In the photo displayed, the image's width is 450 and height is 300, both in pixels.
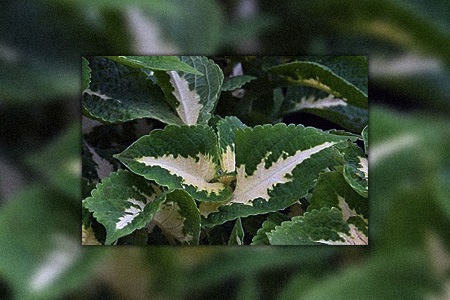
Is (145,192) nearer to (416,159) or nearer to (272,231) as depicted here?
(272,231)

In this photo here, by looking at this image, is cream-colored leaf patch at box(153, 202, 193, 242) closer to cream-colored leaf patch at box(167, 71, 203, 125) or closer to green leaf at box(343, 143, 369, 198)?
cream-colored leaf patch at box(167, 71, 203, 125)

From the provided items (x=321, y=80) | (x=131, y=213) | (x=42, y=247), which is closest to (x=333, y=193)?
(x=321, y=80)

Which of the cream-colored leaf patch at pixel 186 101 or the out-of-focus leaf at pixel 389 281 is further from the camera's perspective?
the cream-colored leaf patch at pixel 186 101

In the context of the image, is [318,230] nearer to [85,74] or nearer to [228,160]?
[228,160]

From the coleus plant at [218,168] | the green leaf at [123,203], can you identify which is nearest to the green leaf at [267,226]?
the coleus plant at [218,168]

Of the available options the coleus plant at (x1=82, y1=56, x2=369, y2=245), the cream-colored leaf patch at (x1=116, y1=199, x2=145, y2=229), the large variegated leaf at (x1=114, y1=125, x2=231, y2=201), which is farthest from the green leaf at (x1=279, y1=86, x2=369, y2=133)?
the cream-colored leaf patch at (x1=116, y1=199, x2=145, y2=229)

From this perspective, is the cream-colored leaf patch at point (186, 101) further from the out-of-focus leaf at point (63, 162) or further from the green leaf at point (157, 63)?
the out-of-focus leaf at point (63, 162)
